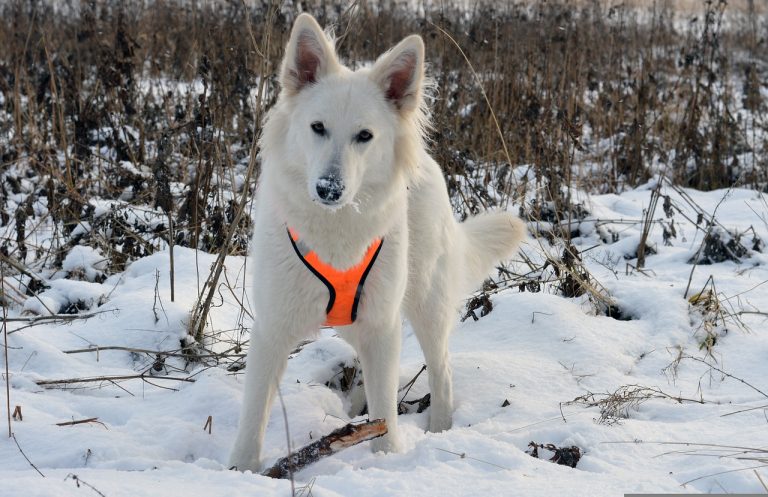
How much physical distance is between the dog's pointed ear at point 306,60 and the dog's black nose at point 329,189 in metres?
0.60

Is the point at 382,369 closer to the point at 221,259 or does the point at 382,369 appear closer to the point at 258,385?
the point at 258,385

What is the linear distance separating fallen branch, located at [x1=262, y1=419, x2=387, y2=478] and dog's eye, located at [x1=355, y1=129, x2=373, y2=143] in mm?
1062

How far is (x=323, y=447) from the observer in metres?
2.45

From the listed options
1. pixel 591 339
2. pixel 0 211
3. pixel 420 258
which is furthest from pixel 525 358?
pixel 0 211

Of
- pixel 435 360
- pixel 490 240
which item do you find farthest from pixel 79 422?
pixel 490 240

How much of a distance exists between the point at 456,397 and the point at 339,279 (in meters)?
1.20

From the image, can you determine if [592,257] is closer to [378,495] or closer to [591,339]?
[591,339]

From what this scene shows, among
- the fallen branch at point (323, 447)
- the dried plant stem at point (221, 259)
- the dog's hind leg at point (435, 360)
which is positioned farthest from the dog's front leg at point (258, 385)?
the dried plant stem at point (221, 259)

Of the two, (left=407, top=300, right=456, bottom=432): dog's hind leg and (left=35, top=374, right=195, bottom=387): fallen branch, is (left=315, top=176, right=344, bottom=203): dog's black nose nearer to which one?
(left=407, top=300, right=456, bottom=432): dog's hind leg

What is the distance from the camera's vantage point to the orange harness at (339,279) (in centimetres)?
278

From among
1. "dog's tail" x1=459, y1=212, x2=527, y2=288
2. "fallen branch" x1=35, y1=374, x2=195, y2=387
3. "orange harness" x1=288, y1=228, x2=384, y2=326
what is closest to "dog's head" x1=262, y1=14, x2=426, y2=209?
"orange harness" x1=288, y1=228, x2=384, y2=326

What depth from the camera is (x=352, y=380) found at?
12.3 feet

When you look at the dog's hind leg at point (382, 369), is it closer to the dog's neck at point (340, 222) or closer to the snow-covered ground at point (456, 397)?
the snow-covered ground at point (456, 397)

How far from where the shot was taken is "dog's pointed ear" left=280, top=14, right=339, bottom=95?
2889mm
